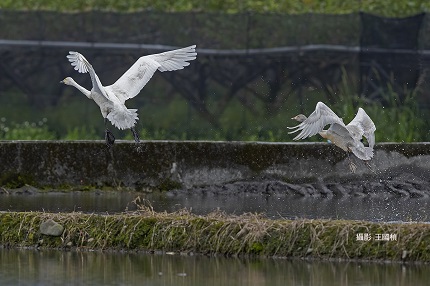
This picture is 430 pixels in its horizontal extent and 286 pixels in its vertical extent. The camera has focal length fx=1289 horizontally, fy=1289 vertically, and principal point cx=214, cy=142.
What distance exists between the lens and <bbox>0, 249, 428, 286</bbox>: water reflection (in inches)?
476

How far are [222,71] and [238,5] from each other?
6636mm

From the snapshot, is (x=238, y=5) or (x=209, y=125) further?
(x=238, y=5)

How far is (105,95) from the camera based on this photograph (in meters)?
16.5

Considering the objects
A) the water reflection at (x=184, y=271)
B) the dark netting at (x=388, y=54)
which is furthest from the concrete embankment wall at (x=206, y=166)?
the water reflection at (x=184, y=271)

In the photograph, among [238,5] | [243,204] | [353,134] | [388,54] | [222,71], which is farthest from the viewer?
[238,5]

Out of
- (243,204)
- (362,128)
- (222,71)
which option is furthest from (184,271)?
(222,71)

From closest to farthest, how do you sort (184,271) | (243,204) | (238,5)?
(184,271) → (243,204) → (238,5)

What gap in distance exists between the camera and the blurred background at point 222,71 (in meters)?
21.8

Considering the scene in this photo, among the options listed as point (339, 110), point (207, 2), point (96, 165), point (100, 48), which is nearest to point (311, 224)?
point (96, 165)

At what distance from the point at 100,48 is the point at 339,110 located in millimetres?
4368

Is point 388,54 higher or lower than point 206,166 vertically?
higher

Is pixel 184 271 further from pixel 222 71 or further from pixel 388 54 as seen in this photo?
pixel 222 71

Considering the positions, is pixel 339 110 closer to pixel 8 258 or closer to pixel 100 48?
pixel 100 48

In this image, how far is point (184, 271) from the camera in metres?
12.6
